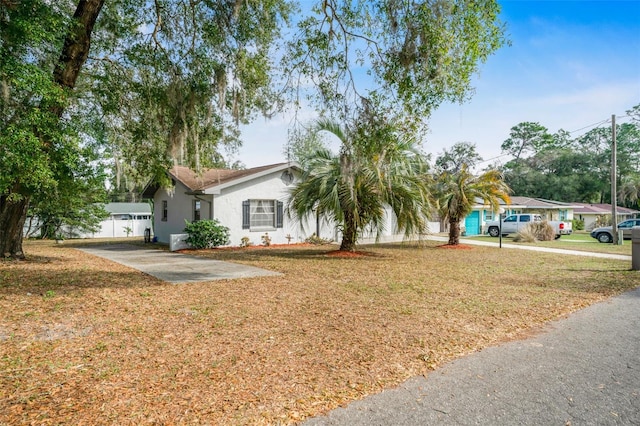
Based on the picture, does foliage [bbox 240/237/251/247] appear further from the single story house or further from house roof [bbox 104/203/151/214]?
house roof [bbox 104/203/151/214]

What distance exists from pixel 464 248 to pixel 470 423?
15004 mm

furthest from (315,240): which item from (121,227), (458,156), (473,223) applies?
(458,156)

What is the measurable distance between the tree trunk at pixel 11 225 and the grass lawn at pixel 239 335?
6.21 ft

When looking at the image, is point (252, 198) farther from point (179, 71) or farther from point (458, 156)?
point (458, 156)

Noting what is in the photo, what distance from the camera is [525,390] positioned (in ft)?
10.6

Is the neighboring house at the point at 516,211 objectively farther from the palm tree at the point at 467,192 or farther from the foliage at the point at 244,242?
the foliage at the point at 244,242

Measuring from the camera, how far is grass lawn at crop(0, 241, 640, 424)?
2.99m

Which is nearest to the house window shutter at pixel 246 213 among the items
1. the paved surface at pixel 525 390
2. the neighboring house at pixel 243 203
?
the neighboring house at pixel 243 203

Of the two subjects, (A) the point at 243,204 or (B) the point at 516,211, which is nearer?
(A) the point at 243,204

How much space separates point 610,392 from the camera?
10.5 ft

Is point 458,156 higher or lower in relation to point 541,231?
higher

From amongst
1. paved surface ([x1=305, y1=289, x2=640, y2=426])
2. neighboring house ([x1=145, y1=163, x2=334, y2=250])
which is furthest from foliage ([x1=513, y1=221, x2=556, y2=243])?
paved surface ([x1=305, y1=289, x2=640, y2=426])

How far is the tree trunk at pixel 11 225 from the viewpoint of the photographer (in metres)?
10.3

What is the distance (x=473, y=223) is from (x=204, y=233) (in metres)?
22.2
